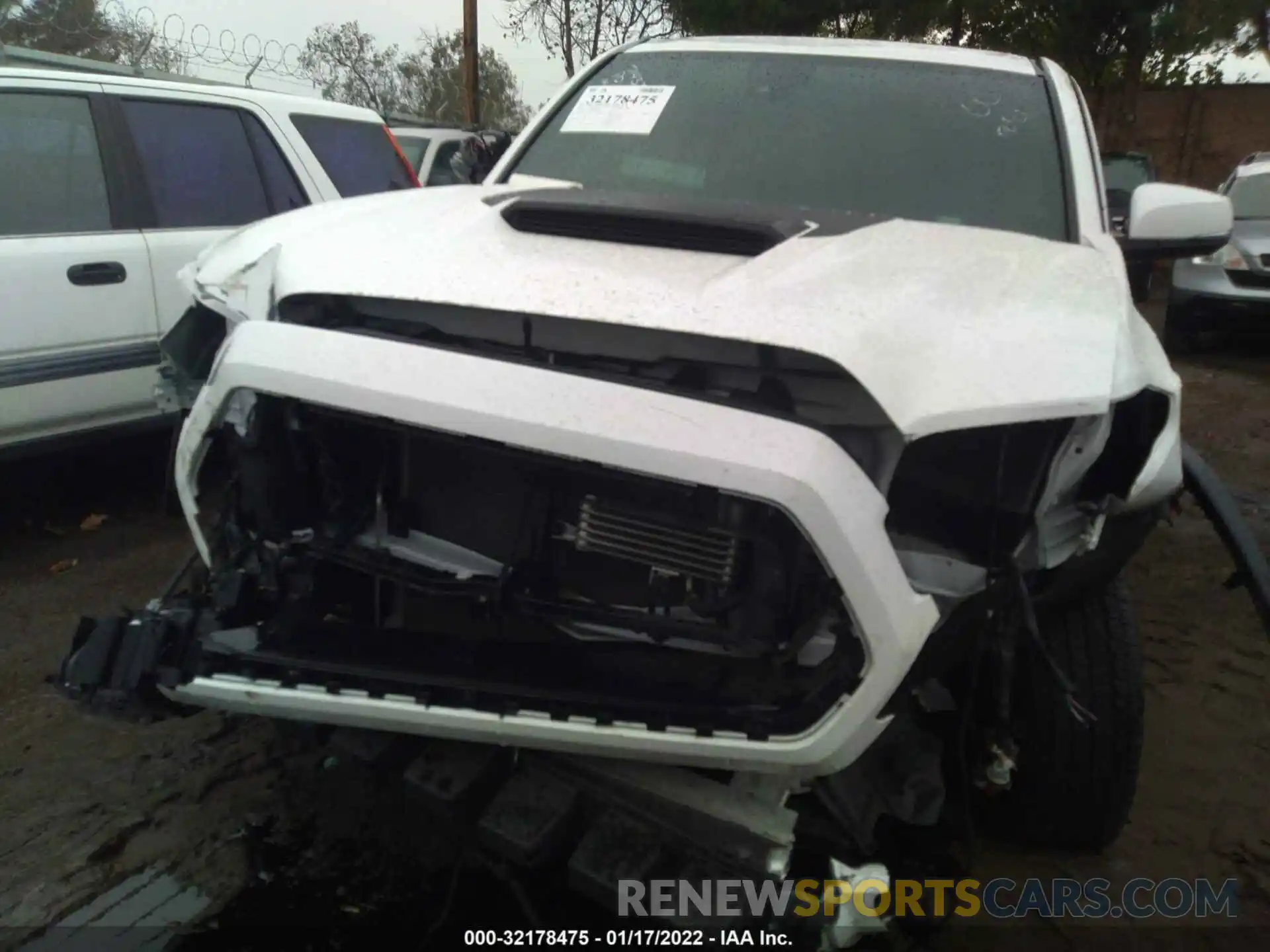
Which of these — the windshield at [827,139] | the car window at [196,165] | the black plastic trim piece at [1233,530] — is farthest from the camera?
the car window at [196,165]

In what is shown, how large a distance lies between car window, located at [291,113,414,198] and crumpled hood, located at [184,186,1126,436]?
282 centimetres

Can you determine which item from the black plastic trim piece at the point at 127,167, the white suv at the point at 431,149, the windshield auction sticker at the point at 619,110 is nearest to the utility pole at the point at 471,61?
the white suv at the point at 431,149

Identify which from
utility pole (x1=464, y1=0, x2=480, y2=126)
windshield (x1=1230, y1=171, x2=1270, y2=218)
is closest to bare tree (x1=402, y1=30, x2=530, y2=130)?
utility pole (x1=464, y1=0, x2=480, y2=126)

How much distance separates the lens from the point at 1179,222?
292cm

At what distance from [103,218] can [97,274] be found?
0.28 meters

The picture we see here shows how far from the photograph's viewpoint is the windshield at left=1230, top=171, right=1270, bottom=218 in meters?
9.16

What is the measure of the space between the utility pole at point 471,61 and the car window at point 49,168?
38.6 ft

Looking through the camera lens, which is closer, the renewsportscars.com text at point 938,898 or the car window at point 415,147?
the renewsportscars.com text at point 938,898

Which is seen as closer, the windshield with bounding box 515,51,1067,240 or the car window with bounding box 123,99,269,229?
the windshield with bounding box 515,51,1067,240

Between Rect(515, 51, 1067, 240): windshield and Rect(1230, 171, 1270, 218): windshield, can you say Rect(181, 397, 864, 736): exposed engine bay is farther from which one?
Rect(1230, 171, 1270, 218): windshield

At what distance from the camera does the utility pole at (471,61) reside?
15.4m

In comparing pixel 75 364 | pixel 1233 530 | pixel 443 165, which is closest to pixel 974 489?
pixel 1233 530

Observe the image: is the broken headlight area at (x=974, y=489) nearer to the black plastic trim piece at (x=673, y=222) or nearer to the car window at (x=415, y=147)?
the black plastic trim piece at (x=673, y=222)

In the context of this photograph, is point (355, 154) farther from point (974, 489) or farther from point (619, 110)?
point (974, 489)
